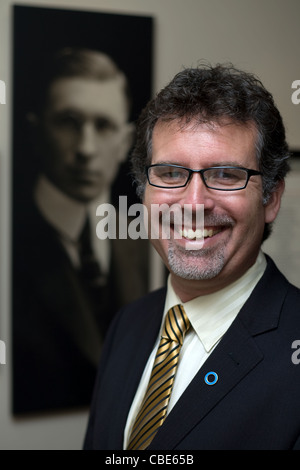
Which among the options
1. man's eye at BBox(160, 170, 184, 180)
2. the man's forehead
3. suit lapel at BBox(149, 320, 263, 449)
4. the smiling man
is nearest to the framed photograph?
the man's forehead

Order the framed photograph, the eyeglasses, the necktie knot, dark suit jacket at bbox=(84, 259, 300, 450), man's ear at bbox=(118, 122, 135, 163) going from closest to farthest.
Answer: dark suit jacket at bbox=(84, 259, 300, 450) → the eyeglasses → the necktie knot → the framed photograph → man's ear at bbox=(118, 122, 135, 163)

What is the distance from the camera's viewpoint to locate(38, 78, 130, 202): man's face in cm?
185

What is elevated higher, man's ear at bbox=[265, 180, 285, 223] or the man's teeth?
man's ear at bbox=[265, 180, 285, 223]

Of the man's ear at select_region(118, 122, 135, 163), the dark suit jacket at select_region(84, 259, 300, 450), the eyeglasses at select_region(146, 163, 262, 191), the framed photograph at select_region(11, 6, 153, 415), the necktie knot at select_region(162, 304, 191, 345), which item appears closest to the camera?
the dark suit jacket at select_region(84, 259, 300, 450)

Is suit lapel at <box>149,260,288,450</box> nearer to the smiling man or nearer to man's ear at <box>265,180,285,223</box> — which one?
the smiling man

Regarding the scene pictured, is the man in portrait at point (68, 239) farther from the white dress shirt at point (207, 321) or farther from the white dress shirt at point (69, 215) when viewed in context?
the white dress shirt at point (207, 321)

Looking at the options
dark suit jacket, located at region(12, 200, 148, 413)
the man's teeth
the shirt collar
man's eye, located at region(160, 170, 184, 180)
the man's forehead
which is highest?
the man's forehead

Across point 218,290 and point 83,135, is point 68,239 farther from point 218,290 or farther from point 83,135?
point 218,290

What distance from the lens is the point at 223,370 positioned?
1122mm

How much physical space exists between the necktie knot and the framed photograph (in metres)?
0.69

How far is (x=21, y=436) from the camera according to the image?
1.90 metres

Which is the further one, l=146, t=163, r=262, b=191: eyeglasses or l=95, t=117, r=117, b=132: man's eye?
l=95, t=117, r=117, b=132: man's eye

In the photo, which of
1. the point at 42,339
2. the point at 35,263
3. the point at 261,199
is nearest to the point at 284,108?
the point at 261,199

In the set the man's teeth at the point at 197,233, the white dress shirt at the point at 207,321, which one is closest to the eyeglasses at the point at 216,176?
the man's teeth at the point at 197,233
